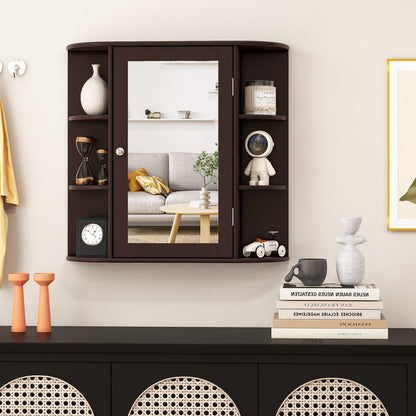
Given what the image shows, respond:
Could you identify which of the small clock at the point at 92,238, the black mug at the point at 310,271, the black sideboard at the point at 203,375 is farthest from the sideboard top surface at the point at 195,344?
the small clock at the point at 92,238

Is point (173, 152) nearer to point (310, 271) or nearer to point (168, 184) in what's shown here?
point (168, 184)

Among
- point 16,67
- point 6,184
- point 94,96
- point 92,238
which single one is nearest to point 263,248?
point 92,238

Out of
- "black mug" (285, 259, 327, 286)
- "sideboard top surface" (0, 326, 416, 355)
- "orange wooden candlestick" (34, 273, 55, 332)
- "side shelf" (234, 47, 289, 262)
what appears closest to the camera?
"sideboard top surface" (0, 326, 416, 355)

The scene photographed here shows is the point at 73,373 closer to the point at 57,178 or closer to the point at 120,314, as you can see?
the point at 120,314

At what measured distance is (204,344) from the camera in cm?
246

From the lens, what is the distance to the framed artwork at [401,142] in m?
2.77

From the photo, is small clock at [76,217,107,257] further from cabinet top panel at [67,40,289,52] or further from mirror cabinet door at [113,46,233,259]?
cabinet top panel at [67,40,289,52]

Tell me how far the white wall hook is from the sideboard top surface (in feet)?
3.53

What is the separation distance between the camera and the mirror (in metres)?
2.73

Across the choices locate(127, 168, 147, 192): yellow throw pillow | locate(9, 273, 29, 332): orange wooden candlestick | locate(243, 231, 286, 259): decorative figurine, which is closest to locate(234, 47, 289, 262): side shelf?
locate(243, 231, 286, 259): decorative figurine

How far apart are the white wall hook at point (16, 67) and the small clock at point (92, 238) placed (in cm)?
68

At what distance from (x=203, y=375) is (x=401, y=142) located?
122 cm

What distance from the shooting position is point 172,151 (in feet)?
9.01

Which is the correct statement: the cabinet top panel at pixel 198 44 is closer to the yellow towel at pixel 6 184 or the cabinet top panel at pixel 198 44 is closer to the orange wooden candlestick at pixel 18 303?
the yellow towel at pixel 6 184
